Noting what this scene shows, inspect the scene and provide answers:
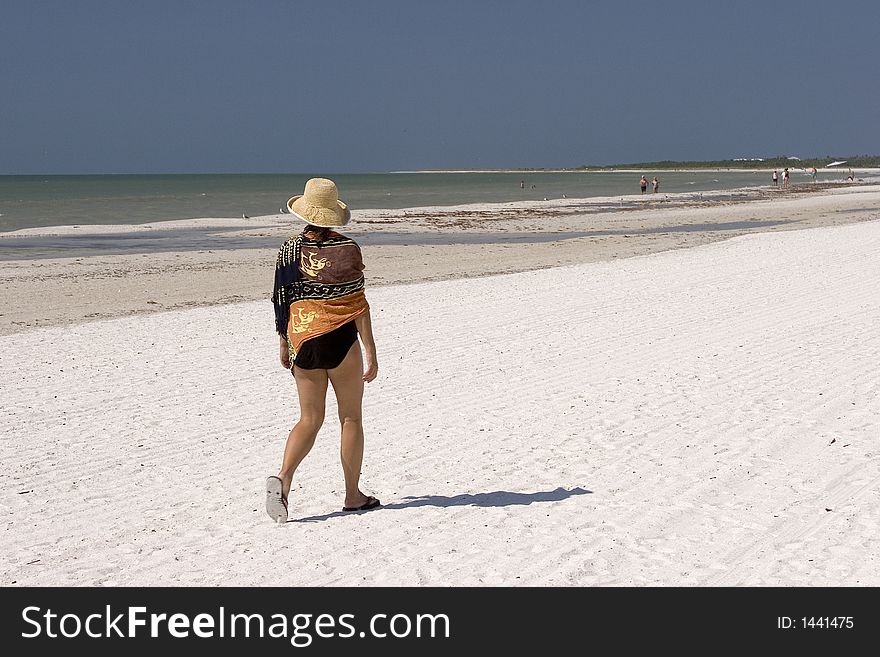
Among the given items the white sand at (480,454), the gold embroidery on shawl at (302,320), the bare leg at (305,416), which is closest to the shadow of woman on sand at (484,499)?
the white sand at (480,454)

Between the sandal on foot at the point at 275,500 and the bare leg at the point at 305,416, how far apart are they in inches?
1.0

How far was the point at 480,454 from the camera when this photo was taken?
6223 mm

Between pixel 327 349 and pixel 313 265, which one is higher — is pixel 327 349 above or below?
below

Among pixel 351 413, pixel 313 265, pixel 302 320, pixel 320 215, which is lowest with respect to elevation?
pixel 351 413

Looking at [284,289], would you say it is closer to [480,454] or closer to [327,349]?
[327,349]

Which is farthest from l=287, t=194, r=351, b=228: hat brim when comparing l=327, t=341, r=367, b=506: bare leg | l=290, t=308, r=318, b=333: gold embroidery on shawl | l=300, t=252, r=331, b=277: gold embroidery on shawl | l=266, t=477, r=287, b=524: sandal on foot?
A: l=266, t=477, r=287, b=524: sandal on foot

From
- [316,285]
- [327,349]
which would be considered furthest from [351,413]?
[316,285]

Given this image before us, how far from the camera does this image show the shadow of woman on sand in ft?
17.1

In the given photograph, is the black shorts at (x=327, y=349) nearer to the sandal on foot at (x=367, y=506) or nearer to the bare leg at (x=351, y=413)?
the bare leg at (x=351, y=413)

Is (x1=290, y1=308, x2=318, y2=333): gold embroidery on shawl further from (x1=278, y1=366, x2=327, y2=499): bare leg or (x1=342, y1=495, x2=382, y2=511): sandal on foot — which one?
(x1=342, y1=495, x2=382, y2=511): sandal on foot

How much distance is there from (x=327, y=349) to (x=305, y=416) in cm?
39
